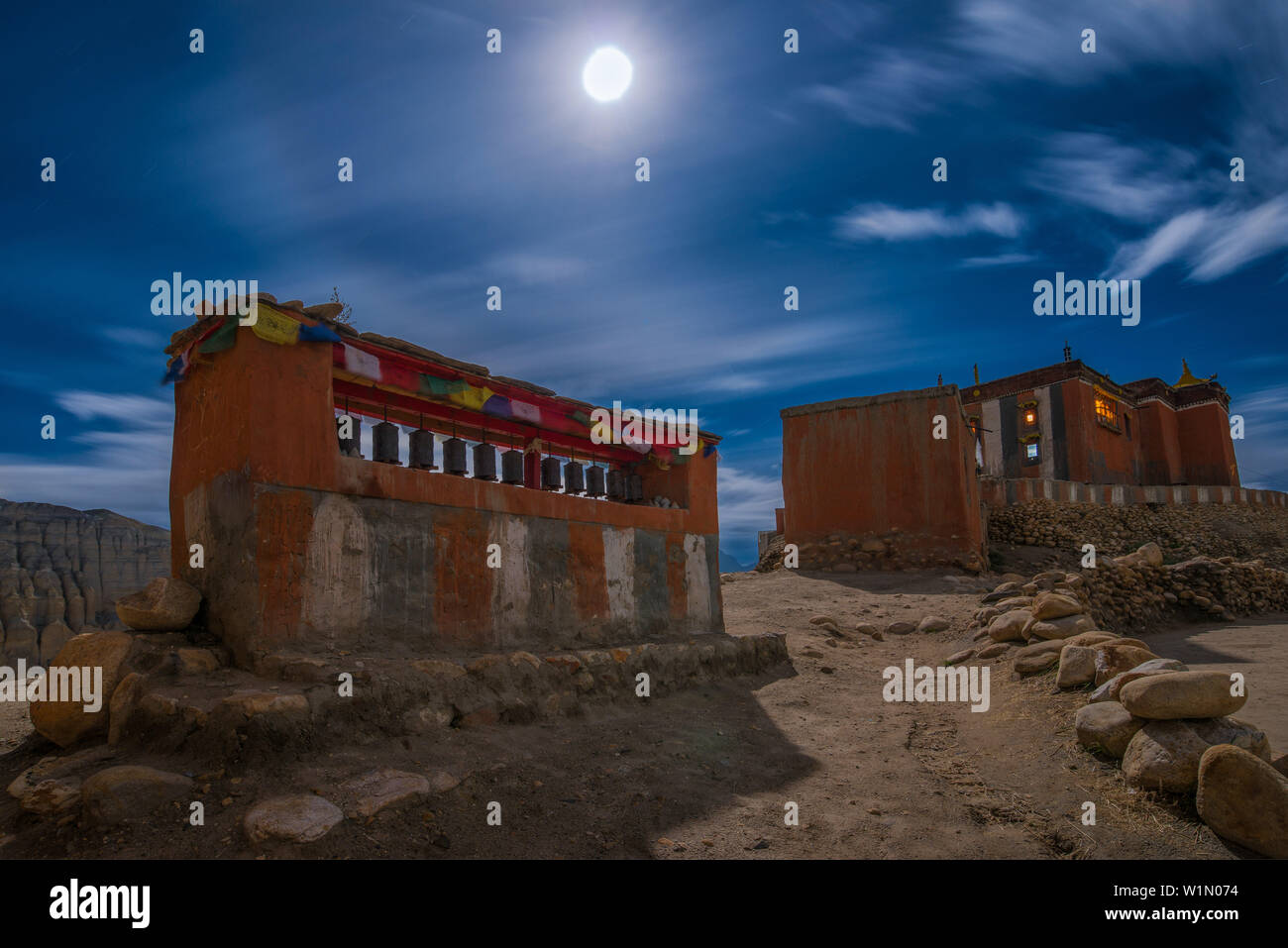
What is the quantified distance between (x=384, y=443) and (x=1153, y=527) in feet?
93.2

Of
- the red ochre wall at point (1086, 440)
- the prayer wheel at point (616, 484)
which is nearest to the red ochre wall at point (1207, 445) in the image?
the red ochre wall at point (1086, 440)

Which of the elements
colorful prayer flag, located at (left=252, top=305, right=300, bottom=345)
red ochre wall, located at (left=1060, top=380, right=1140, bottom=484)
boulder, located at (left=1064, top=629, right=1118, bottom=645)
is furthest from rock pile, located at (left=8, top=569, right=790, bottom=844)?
red ochre wall, located at (left=1060, top=380, right=1140, bottom=484)

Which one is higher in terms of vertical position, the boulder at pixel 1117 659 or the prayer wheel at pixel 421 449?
the prayer wheel at pixel 421 449

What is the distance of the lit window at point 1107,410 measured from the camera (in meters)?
29.7

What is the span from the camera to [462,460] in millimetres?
6922

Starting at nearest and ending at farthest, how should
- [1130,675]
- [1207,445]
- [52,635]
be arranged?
[1130,675] → [1207,445] → [52,635]

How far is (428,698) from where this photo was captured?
5.40 meters

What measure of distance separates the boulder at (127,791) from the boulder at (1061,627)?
8323mm

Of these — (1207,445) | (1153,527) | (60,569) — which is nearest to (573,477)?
(1153,527)

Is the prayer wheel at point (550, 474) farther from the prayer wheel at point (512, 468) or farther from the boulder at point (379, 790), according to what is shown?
Result: the boulder at point (379, 790)

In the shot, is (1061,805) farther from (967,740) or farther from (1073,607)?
(1073,607)

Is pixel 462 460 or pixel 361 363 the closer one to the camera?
pixel 361 363

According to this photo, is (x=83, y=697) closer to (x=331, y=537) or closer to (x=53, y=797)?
(x=53, y=797)
